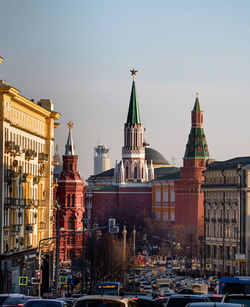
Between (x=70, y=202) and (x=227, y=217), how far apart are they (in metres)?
48.4

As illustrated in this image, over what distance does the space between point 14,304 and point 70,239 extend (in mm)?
144610

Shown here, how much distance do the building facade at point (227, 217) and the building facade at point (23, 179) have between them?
37131mm

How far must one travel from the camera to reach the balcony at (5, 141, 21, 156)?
82000 millimetres

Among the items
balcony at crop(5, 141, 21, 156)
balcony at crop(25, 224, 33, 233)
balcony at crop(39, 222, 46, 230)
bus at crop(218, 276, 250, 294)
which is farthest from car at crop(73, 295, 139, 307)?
balcony at crop(39, 222, 46, 230)

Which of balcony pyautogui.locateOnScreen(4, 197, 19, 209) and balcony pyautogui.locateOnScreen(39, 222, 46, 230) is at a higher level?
balcony pyautogui.locateOnScreen(4, 197, 19, 209)

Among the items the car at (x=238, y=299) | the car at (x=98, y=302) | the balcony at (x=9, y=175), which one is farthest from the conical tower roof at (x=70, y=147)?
the car at (x=98, y=302)

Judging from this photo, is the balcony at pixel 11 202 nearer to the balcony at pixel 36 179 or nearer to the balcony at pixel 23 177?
the balcony at pixel 23 177

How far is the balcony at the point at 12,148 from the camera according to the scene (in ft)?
269

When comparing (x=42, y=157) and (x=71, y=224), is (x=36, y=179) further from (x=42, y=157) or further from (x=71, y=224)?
(x=71, y=224)

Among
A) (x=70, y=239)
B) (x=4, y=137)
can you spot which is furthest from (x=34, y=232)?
(x=70, y=239)

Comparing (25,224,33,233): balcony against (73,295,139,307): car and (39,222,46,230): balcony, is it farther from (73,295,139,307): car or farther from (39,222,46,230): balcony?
(73,295,139,307): car

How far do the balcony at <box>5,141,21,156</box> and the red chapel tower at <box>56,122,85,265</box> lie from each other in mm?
94086

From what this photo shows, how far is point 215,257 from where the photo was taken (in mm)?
149875

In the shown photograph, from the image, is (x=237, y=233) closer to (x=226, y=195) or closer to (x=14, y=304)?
(x=226, y=195)
